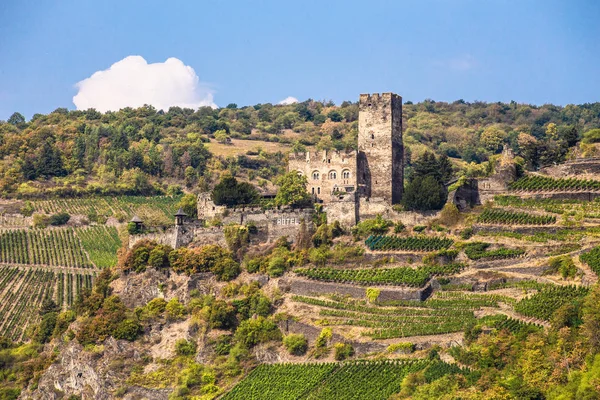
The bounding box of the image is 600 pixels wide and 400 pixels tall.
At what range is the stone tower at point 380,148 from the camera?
2576 inches

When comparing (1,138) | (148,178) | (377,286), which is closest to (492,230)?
(377,286)

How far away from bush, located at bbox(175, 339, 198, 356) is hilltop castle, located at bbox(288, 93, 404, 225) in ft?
39.7

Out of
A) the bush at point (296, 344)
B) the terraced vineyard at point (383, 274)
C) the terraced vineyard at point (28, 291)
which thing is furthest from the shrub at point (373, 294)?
the terraced vineyard at point (28, 291)

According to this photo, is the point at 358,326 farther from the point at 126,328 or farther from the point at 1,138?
the point at 1,138

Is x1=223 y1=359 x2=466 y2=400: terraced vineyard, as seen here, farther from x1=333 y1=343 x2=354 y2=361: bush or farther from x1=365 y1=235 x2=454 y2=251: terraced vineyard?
x1=365 y1=235 x2=454 y2=251: terraced vineyard

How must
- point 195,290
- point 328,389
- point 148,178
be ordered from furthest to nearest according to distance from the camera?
point 148,178, point 195,290, point 328,389

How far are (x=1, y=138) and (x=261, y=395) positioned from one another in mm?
Result: 66852

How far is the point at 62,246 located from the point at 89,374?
25.3 m

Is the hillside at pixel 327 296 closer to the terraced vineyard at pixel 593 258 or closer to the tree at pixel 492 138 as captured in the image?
the terraced vineyard at pixel 593 258

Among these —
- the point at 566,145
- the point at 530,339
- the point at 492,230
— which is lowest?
the point at 530,339

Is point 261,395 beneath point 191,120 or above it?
beneath

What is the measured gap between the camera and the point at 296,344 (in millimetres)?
53094

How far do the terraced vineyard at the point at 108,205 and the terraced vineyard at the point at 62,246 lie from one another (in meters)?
4.27

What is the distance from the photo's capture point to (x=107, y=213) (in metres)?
89.5
